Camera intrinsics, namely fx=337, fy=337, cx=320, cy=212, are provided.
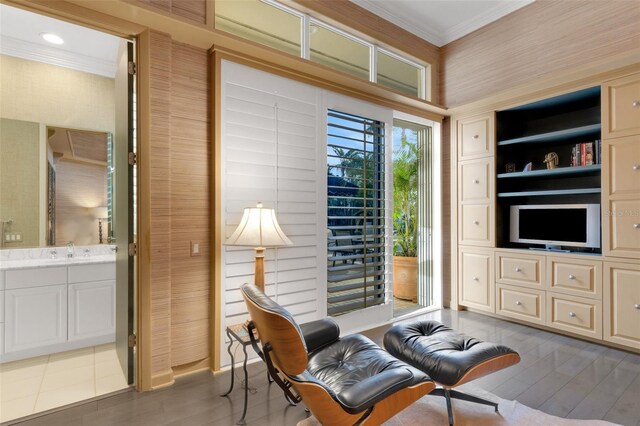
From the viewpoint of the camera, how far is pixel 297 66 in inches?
121

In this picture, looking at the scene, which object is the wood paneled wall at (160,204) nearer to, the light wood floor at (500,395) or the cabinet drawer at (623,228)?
the light wood floor at (500,395)

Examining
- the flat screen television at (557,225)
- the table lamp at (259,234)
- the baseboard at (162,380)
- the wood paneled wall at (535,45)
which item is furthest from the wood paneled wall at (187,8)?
the flat screen television at (557,225)

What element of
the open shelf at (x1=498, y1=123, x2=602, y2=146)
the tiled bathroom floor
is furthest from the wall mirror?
the open shelf at (x1=498, y1=123, x2=602, y2=146)

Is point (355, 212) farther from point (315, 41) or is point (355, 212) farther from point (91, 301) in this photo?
point (91, 301)

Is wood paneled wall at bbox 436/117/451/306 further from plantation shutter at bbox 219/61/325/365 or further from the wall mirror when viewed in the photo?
the wall mirror

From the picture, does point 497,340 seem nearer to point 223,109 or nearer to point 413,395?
point 413,395

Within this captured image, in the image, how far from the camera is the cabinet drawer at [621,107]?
3025mm

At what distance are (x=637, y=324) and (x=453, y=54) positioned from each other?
11.7 feet

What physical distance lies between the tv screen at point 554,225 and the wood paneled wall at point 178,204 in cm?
355

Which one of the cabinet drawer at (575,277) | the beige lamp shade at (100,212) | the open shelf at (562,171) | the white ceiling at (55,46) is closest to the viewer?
the white ceiling at (55,46)

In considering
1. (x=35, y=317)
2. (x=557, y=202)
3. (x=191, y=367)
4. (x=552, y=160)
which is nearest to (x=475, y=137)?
(x=552, y=160)

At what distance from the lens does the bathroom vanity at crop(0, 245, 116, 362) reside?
3.00m

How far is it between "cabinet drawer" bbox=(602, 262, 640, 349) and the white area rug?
1.51m

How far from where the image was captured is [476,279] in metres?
4.23
